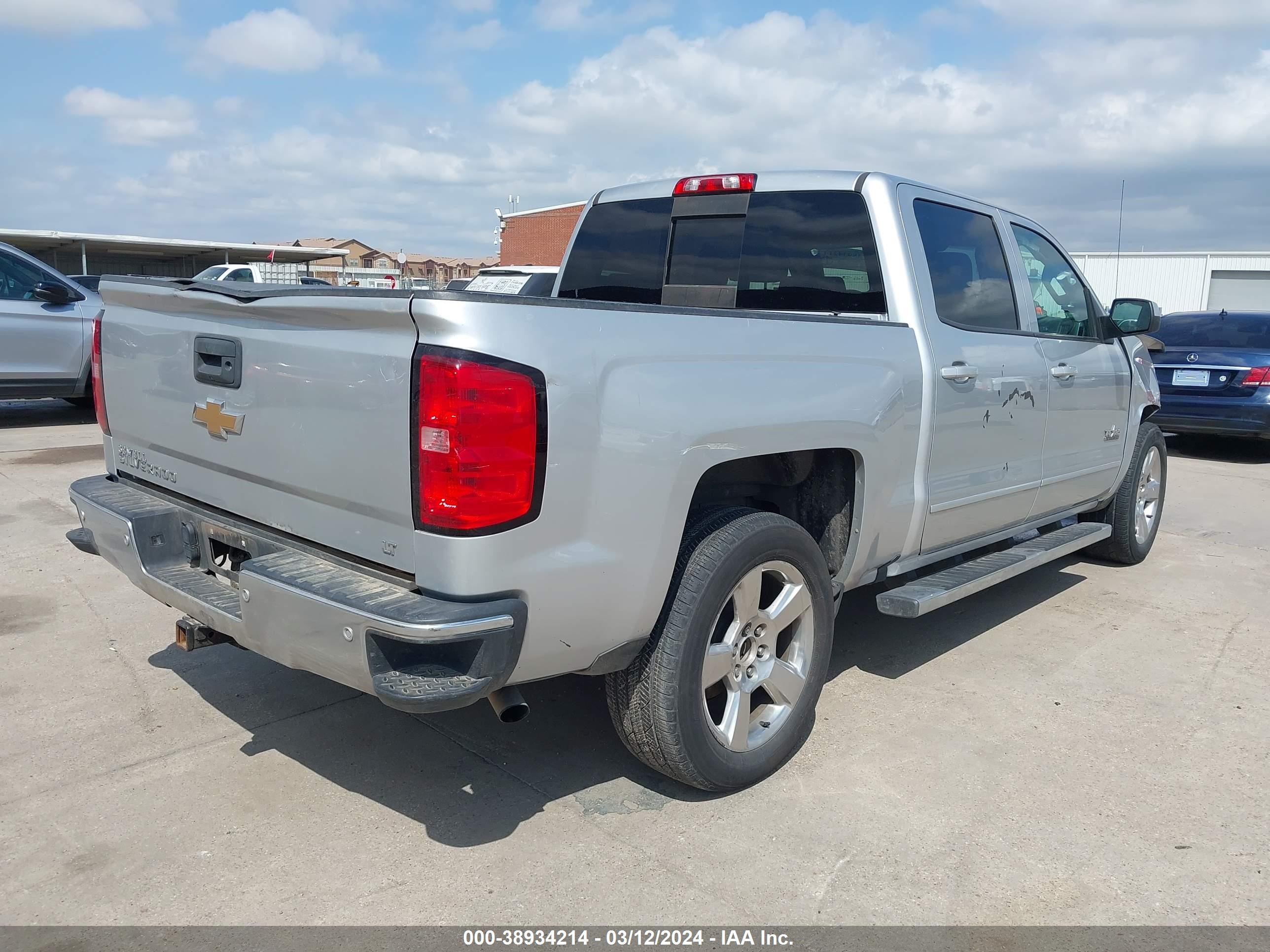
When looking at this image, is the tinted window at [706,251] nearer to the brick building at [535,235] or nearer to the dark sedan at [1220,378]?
the dark sedan at [1220,378]

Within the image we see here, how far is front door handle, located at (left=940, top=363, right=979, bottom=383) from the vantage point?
3.96 metres

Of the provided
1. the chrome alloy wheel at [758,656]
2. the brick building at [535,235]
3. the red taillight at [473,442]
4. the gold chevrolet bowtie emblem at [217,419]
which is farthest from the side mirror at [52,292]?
the brick building at [535,235]

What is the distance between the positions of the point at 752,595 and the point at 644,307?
99 centimetres

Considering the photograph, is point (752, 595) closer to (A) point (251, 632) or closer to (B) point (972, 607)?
(A) point (251, 632)

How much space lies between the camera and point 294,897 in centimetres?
274

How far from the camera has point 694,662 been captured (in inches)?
119

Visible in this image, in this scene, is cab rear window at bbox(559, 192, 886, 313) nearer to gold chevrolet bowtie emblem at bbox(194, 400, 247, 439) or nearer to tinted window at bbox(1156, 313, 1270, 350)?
gold chevrolet bowtie emblem at bbox(194, 400, 247, 439)

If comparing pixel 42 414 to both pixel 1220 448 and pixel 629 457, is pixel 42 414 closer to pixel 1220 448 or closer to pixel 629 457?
pixel 629 457

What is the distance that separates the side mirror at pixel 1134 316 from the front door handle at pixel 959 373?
1.81 metres

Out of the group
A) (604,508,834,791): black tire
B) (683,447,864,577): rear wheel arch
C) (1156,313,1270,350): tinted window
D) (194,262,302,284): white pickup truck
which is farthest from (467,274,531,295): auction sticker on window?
(604,508,834,791): black tire

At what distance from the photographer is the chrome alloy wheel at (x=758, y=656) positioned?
3.23m

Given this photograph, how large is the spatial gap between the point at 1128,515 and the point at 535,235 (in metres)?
51.7

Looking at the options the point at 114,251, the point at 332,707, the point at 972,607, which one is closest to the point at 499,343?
the point at 332,707
